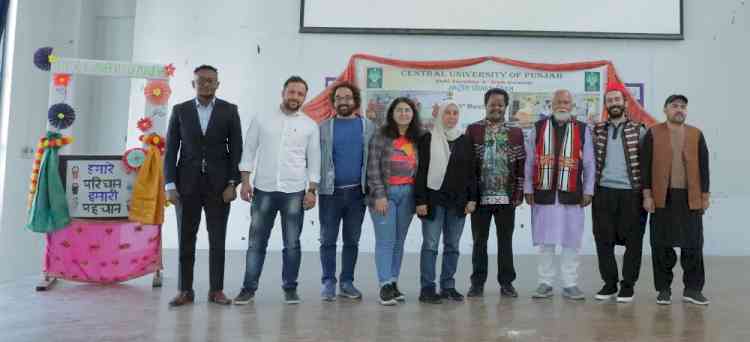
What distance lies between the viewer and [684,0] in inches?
229

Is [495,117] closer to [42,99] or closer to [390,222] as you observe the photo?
[390,222]

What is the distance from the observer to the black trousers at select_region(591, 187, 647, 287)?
3238 mm

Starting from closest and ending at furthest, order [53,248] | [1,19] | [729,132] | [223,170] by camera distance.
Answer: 1. [223,170]
2. [53,248]
3. [1,19]
4. [729,132]

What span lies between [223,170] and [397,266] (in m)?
1.12

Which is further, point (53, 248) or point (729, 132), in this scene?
point (729, 132)

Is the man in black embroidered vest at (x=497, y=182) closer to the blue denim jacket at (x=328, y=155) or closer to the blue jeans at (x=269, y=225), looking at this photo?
the blue denim jacket at (x=328, y=155)

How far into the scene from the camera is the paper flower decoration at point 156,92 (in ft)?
12.8

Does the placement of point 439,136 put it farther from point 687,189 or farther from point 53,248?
point 53,248

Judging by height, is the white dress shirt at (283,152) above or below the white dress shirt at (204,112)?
below

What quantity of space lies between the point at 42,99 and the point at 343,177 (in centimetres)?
362

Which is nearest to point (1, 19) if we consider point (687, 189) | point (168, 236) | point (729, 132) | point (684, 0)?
point (168, 236)

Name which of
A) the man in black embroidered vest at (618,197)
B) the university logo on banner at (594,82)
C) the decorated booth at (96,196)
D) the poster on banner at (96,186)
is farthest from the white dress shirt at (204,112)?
the university logo on banner at (594,82)

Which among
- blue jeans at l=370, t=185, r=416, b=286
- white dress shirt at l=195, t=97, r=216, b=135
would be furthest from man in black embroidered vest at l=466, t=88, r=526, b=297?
white dress shirt at l=195, t=97, r=216, b=135

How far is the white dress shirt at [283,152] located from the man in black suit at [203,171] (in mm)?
100
